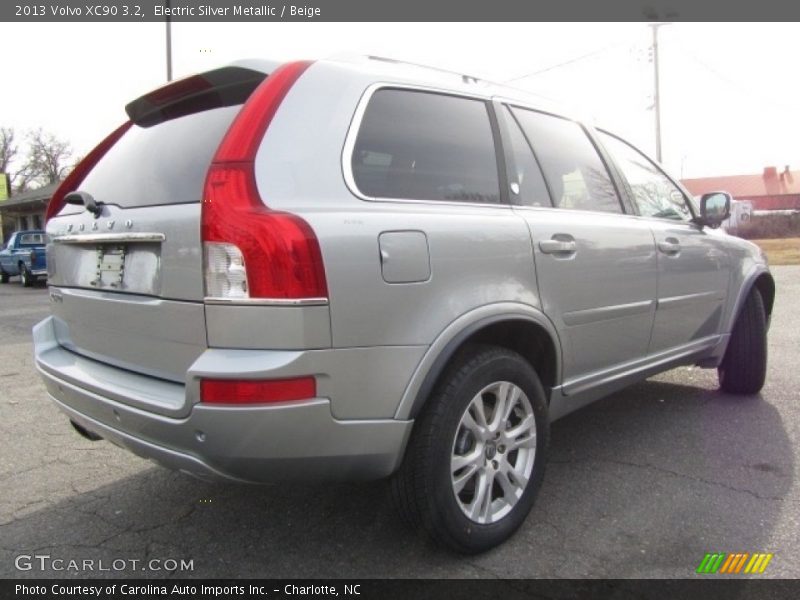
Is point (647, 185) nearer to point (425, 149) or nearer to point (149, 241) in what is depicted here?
point (425, 149)

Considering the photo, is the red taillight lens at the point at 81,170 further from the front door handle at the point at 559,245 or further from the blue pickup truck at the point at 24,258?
the blue pickup truck at the point at 24,258

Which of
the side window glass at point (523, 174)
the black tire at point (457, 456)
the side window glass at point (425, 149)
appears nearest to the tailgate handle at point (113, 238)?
the side window glass at point (425, 149)

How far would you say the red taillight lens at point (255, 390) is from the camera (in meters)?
1.90

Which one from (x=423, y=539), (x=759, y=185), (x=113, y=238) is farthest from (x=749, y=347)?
(x=759, y=185)

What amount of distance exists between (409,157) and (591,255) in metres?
1.05

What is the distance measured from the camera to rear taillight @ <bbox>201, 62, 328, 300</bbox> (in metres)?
1.91

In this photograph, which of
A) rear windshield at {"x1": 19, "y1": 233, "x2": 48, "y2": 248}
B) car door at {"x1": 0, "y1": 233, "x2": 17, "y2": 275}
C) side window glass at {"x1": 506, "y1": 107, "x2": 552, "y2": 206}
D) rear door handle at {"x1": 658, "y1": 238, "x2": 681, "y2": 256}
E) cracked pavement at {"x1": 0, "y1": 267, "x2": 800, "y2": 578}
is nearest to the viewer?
cracked pavement at {"x1": 0, "y1": 267, "x2": 800, "y2": 578}

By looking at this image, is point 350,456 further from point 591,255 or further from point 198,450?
point 591,255

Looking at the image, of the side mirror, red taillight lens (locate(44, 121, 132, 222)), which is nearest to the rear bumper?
red taillight lens (locate(44, 121, 132, 222))

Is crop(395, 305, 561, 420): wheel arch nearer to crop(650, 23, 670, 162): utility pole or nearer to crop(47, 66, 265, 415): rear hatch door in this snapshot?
crop(47, 66, 265, 415): rear hatch door

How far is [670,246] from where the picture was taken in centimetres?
355

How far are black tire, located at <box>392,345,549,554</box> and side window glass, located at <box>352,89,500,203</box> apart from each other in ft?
2.18

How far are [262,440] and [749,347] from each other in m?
3.77

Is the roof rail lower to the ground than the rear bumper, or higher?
higher
